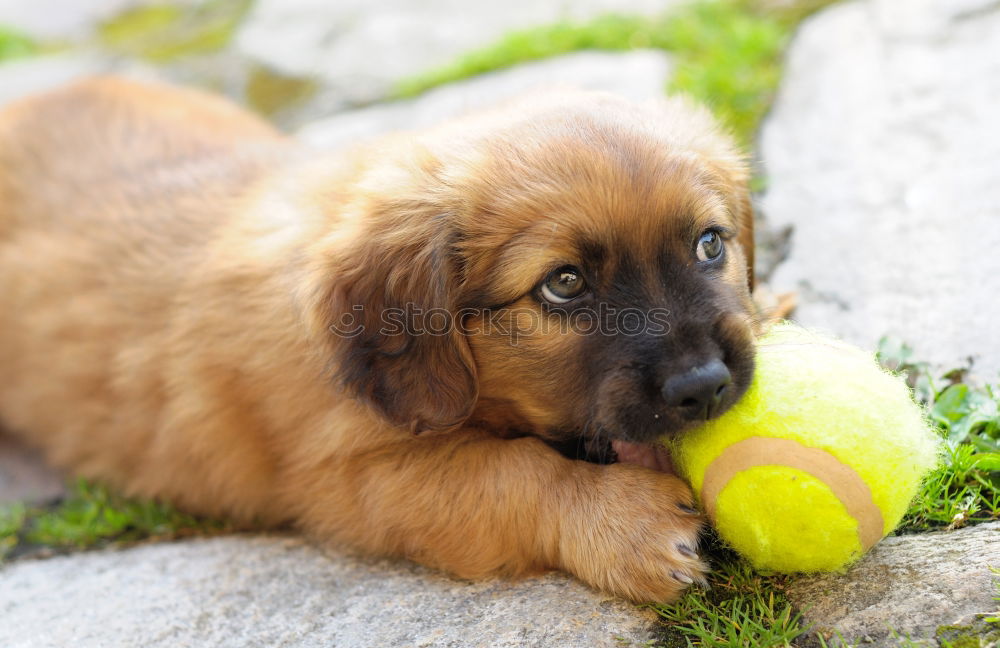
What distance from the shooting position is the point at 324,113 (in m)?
6.38

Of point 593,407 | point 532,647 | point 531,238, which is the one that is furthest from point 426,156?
point 532,647

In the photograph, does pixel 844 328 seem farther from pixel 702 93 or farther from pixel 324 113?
pixel 324 113

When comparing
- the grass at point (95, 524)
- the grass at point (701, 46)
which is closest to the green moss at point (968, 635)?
the grass at point (95, 524)

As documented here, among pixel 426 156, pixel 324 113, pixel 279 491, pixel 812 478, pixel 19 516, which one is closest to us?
pixel 812 478

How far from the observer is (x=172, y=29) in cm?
891

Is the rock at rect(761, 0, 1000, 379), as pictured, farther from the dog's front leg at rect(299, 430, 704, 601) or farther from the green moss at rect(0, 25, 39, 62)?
the green moss at rect(0, 25, 39, 62)

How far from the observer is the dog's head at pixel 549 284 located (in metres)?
2.52

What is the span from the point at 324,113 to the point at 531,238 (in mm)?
4131

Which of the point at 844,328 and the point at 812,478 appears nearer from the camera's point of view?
the point at 812,478

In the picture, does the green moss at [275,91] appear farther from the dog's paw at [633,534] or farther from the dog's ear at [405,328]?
the dog's paw at [633,534]

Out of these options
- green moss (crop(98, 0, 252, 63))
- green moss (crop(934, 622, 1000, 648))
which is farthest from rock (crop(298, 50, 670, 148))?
green moss (crop(934, 622, 1000, 648))

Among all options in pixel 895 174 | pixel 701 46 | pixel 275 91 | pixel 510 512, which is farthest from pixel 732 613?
pixel 275 91

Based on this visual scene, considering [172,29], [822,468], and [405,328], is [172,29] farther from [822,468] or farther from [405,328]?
[822,468]

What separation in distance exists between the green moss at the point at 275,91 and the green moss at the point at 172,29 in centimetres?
105
